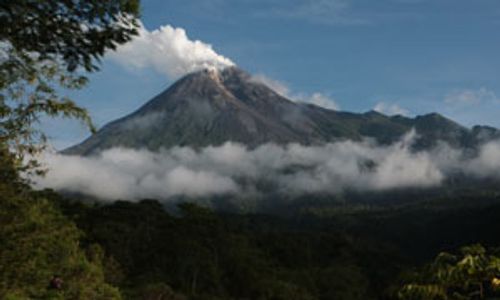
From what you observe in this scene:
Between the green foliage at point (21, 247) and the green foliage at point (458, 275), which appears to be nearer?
the green foliage at point (458, 275)

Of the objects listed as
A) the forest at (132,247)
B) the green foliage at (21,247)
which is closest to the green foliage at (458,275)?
the forest at (132,247)

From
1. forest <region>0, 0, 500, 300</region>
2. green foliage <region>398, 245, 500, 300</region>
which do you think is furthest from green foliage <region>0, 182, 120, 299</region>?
green foliage <region>398, 245, 500, 300</region>

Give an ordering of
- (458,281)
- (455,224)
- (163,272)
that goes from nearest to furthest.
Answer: (458,281)
(163,272)
(455,224)

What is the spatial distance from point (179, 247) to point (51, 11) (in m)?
42.0

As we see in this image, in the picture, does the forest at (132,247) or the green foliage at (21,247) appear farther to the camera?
the green foliage at (21,247)

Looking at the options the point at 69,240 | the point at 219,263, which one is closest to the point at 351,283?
the point at 219,263

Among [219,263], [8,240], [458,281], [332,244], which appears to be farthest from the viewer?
[332,244]

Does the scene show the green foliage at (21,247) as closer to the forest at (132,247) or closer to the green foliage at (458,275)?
the forest at (132,247)

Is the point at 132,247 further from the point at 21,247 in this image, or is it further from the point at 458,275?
the point at 458,275

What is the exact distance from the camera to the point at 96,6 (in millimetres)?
8047

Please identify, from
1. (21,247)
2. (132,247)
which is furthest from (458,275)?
(132,247)

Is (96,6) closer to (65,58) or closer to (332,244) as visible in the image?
(65,58)

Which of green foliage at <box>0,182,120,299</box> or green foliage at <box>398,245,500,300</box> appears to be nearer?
green foliage at <box>398,245,500,300</box>

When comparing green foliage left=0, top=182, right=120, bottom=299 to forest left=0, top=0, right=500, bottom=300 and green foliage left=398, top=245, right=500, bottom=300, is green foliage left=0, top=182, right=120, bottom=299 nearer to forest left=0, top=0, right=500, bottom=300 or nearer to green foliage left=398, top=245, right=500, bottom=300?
forest left=0, top=0, right=500, bottom=300
